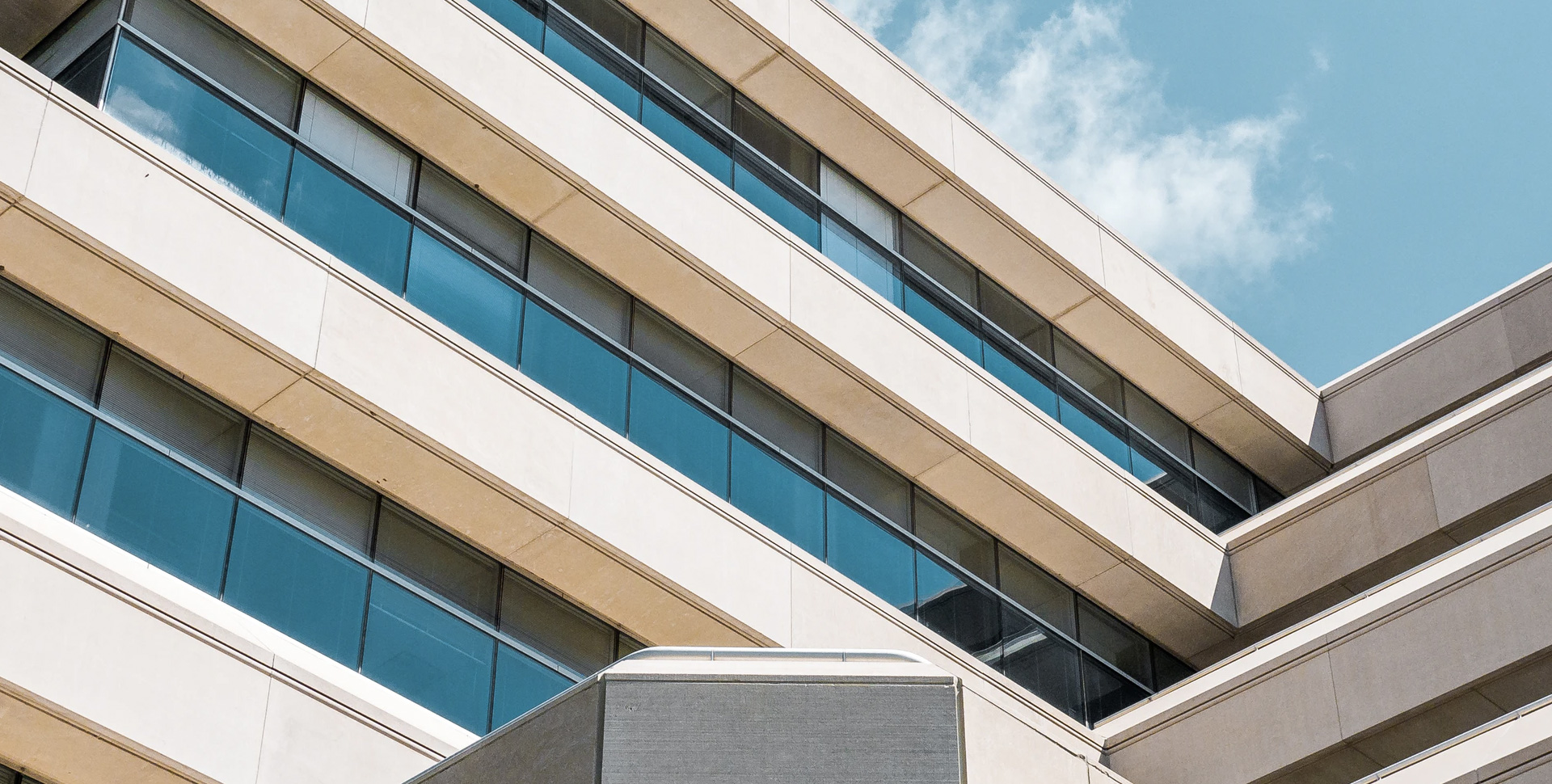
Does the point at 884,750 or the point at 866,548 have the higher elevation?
the point at 866,548

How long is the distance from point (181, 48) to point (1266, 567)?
48.6ft

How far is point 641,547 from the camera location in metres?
16.8

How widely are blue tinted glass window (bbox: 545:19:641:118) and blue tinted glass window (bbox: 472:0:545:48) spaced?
5.6 inches

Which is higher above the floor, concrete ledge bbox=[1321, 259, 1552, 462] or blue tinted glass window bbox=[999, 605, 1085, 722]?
concrete ledge bbox=[1321, 259, 1552, 462]

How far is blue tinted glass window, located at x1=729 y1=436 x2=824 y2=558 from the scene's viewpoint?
61.8ft

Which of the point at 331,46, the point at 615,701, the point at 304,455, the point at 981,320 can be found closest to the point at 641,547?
the point at 304,455

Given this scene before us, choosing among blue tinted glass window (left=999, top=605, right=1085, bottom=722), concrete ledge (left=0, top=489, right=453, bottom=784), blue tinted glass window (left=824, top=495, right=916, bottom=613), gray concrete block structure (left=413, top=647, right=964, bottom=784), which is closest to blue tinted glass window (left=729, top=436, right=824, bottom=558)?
blue tinted glass window (left=824, top=495, right=916, bottom=613)

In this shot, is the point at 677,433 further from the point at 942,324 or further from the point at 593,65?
the point at 942,324

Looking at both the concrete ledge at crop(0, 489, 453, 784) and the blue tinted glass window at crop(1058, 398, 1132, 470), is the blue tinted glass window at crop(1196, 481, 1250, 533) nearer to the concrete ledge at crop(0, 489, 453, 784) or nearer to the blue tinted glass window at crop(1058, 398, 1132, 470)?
the blue tinted glass window at crop(1058, 398, 1132, 470)

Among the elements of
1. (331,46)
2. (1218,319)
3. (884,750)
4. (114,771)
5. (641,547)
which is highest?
(1218,319)

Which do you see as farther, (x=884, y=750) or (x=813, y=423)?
(x=813, y=423)

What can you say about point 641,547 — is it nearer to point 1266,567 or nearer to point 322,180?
point 322,180

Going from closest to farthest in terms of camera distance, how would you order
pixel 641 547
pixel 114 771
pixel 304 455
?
pixel 114 771
pixel 304 455
pixel 641 547

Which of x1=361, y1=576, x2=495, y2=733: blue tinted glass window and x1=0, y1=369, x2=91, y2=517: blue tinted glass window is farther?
x1=361, y1=576, x2=495, y2=733: blue tinted glass window
